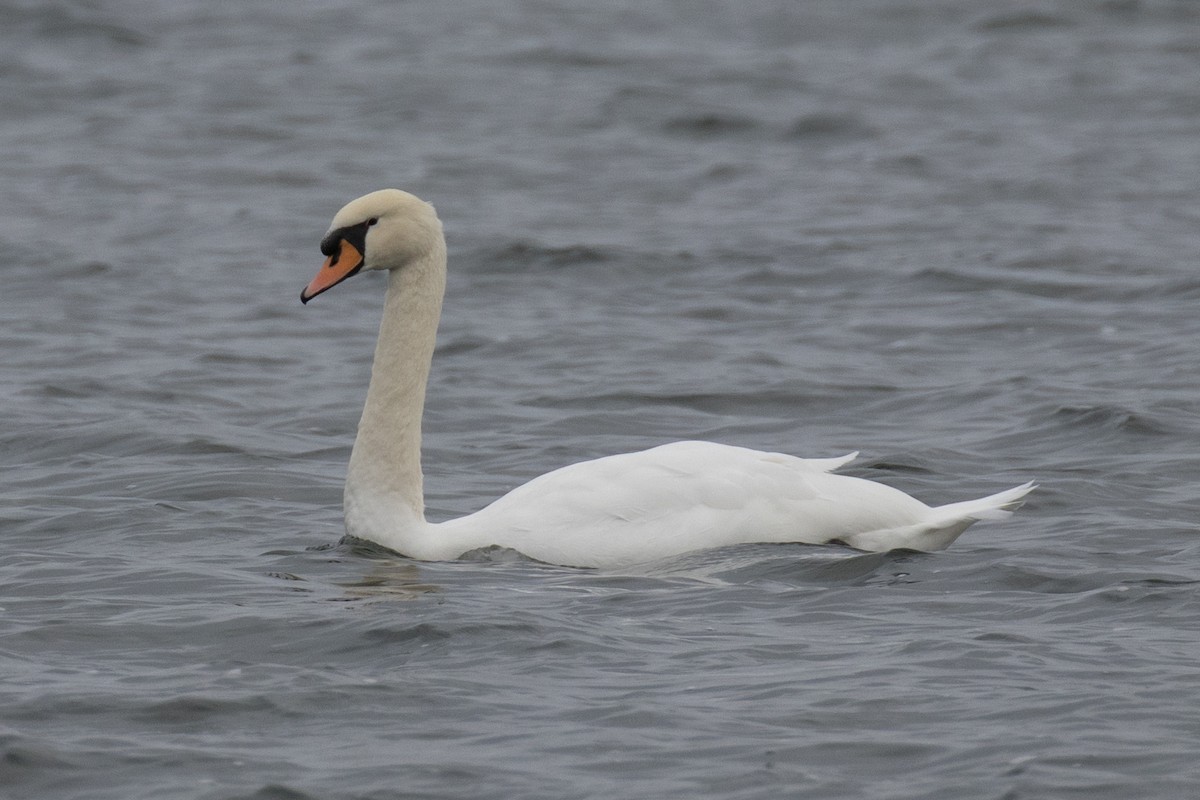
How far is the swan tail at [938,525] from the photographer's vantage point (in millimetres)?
8219

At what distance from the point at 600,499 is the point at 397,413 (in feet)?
3.57

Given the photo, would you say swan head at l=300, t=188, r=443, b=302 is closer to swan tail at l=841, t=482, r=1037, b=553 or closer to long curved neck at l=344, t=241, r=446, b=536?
long curved neck at l=344, t=241, r=446, b=536

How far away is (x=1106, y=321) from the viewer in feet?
46.6

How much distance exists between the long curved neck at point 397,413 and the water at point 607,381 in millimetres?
265

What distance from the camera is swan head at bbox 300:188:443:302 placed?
8.44m

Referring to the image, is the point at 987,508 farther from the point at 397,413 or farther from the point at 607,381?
the point at 607,381

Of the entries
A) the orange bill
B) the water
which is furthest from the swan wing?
the orange bill

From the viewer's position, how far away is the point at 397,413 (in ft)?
28.6

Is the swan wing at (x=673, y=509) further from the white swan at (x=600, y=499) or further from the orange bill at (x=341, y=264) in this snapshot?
the orange bill at (x=341, y=264)

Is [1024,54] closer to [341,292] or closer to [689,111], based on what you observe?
[689,111]

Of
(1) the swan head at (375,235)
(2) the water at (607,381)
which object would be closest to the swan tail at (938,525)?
(2) the water at (607,381)

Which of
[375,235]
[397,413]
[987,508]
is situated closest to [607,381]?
[397,413]

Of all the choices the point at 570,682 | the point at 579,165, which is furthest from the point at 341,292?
the point at 570,682

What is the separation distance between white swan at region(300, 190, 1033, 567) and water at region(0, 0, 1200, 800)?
13cm
